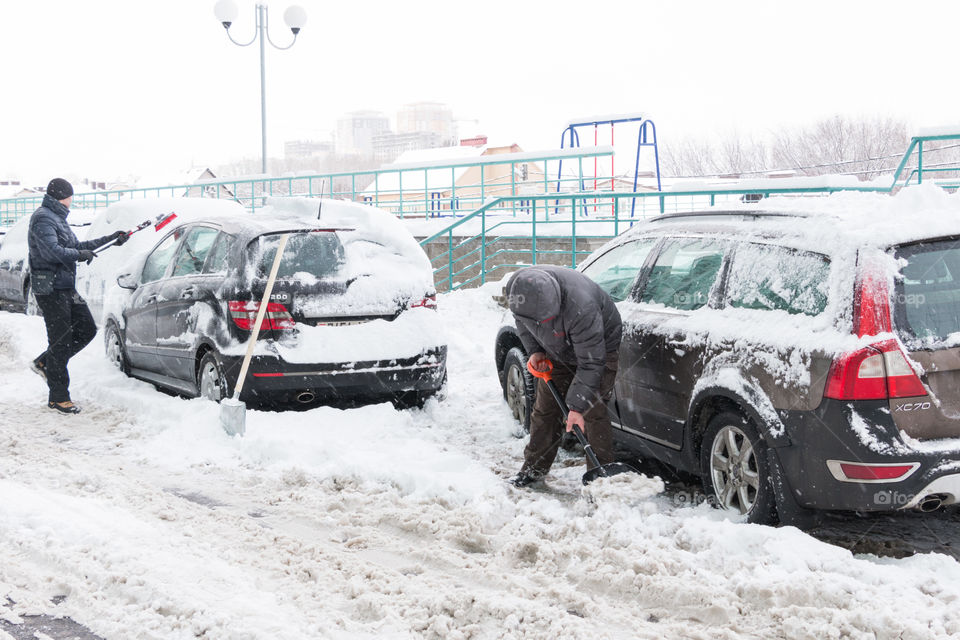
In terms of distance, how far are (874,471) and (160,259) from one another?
22.2 feet

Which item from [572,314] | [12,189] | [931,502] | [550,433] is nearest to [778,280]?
[572,314]

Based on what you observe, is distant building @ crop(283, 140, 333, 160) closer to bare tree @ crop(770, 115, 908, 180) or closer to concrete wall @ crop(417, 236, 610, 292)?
bare tree @ crop(770, 115, 908, 180)

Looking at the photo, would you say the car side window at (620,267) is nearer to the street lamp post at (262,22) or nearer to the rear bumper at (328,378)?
the rear bumper at (328,378)

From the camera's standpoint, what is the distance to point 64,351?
7719mm

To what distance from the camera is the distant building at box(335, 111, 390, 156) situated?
431 ft

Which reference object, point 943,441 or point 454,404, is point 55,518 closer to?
point 454,404

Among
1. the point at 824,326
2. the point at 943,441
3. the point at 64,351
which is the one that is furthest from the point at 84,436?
the point at 943,441

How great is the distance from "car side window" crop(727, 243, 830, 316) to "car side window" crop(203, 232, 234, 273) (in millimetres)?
4015

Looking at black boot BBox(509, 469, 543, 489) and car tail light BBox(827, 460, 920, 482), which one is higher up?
car tail light BBox(827, 460, 920, 482)

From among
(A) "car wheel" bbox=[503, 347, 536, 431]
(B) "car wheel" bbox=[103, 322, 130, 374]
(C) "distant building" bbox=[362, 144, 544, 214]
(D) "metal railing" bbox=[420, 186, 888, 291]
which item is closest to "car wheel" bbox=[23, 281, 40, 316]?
(B) "car wheel" bbox=[103, 322, 130, 374]

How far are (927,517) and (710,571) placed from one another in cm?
156

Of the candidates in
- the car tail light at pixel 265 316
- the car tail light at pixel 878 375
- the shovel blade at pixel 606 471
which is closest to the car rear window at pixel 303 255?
the car tail light at pixel 265 316

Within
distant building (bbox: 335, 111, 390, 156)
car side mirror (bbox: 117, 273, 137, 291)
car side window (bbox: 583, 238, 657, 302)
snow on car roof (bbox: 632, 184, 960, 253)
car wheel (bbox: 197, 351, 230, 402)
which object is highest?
distant building (bbox: 335, 111, 390, 156)

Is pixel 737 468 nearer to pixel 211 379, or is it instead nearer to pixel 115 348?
pixel 211 379
